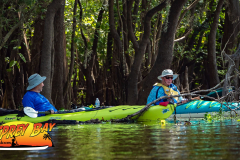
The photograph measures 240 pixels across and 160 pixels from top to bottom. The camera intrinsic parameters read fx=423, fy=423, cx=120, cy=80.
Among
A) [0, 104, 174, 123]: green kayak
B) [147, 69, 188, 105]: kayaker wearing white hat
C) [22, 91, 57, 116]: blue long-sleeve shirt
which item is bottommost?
[0, 104, 174, 123]: green kayak

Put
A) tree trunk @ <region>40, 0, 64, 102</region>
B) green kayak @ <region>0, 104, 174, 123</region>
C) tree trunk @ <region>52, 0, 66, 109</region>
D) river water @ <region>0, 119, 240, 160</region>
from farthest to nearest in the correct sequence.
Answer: tree trunk @ <region>52, 0, 66, 109</region>, tree trunk @ <region>40, 0, 64, 102</region>, green kayak @ <region>0, 104, 174, 123</region>, river water @ <region>0, 119, 240, 160</region>

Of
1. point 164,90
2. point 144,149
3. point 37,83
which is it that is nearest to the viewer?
point 144,149

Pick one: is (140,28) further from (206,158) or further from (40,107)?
(206,158)

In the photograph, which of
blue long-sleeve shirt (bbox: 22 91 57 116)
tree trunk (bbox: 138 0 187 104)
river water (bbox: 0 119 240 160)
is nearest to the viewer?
river water (bbox: 0 119 240 160)

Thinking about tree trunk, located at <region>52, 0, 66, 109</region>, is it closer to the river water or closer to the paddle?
the paddle

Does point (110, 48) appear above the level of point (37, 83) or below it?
above

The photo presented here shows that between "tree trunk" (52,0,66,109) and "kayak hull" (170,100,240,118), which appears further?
"tree trunk" (52,0,66,109)

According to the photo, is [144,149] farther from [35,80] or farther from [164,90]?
[164,90]

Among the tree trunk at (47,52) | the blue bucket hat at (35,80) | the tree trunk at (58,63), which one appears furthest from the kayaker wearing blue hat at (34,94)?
the tree trunk at (58,63)

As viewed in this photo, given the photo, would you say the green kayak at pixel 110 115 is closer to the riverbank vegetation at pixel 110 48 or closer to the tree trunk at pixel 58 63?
the riverbank vegetation at pixel 110 48

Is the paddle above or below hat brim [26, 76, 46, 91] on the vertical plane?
below

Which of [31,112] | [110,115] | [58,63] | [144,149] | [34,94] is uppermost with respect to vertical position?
[58,63]

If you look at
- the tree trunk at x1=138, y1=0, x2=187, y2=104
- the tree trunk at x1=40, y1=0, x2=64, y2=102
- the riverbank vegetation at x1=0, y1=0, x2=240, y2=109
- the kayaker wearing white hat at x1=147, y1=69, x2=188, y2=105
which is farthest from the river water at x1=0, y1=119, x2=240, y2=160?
the tree trunk at x1=138, y1=0, x2=187, y2=104

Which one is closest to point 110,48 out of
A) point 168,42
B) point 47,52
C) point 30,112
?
point 168,42
